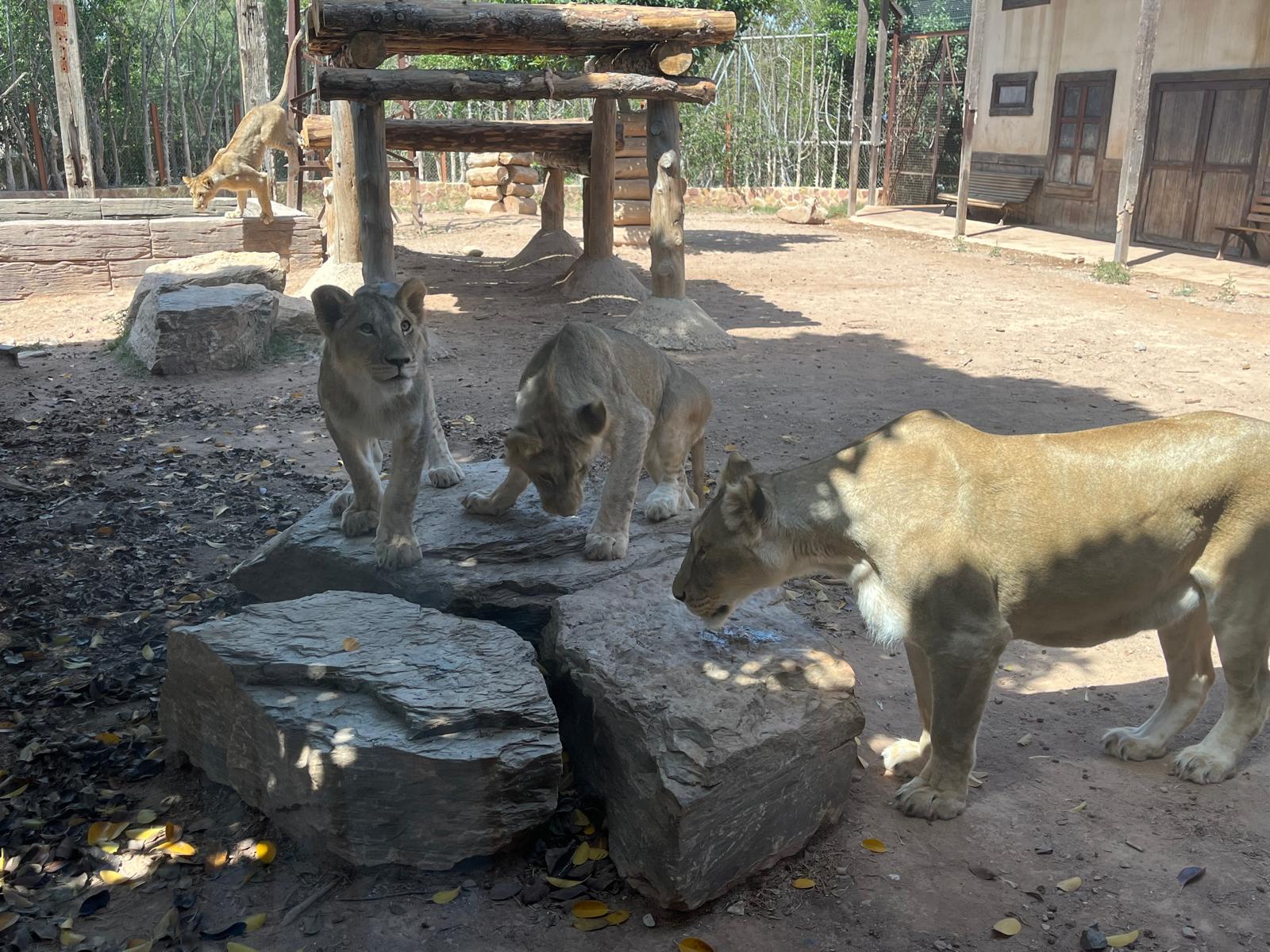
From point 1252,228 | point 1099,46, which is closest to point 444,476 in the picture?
point 1252,228

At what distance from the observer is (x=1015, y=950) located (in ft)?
11.2

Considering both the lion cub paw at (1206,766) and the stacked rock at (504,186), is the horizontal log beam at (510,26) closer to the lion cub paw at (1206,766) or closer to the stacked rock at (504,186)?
the lion cub paw at (1206,766)

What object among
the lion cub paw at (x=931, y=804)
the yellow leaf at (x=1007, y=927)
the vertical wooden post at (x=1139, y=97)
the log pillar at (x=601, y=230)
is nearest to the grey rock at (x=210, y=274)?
the log pillar at (x=601, y=230)

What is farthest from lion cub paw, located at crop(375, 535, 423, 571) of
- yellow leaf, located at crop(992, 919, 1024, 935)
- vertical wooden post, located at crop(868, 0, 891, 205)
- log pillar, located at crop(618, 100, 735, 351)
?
vertical wooden post, located at crop(868, 0, 891, 205)

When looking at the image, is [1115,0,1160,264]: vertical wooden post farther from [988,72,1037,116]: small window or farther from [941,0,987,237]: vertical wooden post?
[988,72,1037,116]: small window

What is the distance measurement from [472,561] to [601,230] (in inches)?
410

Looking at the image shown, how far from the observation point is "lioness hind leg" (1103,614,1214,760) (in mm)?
4332

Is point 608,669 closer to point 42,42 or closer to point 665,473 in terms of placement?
point 665,473

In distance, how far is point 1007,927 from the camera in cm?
348

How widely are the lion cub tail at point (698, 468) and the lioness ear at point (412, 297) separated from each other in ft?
5.53

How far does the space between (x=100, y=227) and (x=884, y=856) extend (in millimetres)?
13890

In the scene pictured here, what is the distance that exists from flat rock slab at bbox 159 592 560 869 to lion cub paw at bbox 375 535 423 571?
0.71 meters

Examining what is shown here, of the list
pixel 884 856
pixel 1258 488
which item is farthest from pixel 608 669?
pixel 1258 488

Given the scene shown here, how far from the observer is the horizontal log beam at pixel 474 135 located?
14.1 metres
